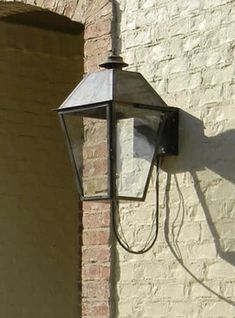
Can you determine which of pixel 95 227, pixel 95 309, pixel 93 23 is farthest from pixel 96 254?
pixel 93 23

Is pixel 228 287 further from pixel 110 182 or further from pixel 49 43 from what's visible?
pixel 49 43

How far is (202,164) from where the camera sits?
200 inches

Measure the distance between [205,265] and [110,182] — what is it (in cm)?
60

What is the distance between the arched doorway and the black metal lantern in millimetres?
2443

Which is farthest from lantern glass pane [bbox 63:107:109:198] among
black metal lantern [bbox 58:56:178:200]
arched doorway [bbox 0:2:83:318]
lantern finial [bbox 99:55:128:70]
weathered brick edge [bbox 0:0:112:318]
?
arched doorway [bbox 0:2:83:318]

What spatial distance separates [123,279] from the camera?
5.41 meters

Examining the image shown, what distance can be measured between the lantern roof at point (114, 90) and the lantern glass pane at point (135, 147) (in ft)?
0.19

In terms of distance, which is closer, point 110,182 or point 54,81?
point 110,182

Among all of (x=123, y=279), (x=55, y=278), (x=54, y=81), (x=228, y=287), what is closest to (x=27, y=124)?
(x=54, y=81)

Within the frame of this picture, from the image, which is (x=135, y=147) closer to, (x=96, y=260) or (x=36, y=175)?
(x=96, y=260)

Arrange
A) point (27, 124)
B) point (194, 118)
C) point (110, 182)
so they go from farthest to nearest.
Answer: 1. point (27, 124)
2. point (194, 118)
3. point (110, 182)

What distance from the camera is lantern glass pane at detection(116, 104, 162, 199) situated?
16.0 feet

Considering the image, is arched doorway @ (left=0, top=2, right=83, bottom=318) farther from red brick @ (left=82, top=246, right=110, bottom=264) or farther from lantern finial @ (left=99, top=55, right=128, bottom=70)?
lantern finial @ (left=99, top=55, right=128, bottom=70)

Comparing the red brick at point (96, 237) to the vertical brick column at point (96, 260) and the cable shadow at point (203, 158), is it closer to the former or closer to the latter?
the vertical brick column at point (96, 260)
